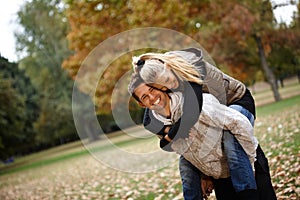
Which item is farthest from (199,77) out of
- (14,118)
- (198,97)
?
(14,118)

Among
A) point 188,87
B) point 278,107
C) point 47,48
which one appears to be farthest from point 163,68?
point 47,48

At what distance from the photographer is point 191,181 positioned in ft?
8.74

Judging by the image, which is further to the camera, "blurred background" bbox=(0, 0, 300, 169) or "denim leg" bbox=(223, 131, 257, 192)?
"blurred background" bbox=(0, 0, 300, 169)

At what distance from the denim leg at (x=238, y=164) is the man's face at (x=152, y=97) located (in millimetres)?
427

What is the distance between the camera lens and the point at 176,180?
629 cm

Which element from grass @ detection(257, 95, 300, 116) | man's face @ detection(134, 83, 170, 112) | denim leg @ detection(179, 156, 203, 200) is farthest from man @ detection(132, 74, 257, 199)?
grass @ detection(257, 95, 300, 116)

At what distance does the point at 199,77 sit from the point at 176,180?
4066 mm

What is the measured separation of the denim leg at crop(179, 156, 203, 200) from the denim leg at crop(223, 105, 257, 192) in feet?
0.95

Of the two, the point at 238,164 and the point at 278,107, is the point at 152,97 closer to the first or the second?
the point at 238,164

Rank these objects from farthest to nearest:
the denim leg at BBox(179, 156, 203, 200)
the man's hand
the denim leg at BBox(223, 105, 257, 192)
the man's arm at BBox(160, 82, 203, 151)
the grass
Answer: the grass < the man's hand < the denim leg at BBox(179, 156, 203, 200) < the denim leg at BBox(223, 105, 257, 192) < the man's arm at BBox(160, 82, 203, 151)

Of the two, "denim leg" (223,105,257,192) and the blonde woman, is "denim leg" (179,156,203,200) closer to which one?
the blonde woman

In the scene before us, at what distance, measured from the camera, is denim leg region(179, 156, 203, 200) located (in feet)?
8.65

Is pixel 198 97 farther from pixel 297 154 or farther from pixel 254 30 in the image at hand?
pixel 254 30

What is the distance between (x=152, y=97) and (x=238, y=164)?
0.67m
